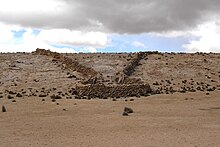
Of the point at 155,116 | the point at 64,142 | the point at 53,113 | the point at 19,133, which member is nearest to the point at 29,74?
the point at 53,113

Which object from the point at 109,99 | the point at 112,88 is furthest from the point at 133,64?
the point at 109,99

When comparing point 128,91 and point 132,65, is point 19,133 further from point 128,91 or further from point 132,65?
point 132,65

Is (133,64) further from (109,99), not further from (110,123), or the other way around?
(110,123)

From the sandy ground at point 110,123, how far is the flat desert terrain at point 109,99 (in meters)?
0.03

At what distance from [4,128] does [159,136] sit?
6351mm

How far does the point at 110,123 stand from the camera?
17344 mm

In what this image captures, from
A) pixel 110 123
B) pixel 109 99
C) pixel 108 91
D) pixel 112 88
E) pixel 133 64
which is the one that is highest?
pixel 133 64

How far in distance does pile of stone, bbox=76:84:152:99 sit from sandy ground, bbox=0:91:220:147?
2260mm

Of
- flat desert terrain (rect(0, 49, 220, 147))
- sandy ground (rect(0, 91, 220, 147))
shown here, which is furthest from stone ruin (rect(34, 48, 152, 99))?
sandy ground (rect(0, 91, 220, 147))

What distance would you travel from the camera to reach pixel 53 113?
20.9 metres

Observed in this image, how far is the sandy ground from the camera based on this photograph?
13.5 meters

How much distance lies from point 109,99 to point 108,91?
1.62m

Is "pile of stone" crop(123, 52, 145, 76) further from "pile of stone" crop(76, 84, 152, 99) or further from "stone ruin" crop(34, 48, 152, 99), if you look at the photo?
"pile of stone" crop(76, 84, 152, 99)

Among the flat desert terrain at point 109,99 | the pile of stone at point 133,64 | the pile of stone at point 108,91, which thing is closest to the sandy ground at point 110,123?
the flat desert terrain at point 109,99
